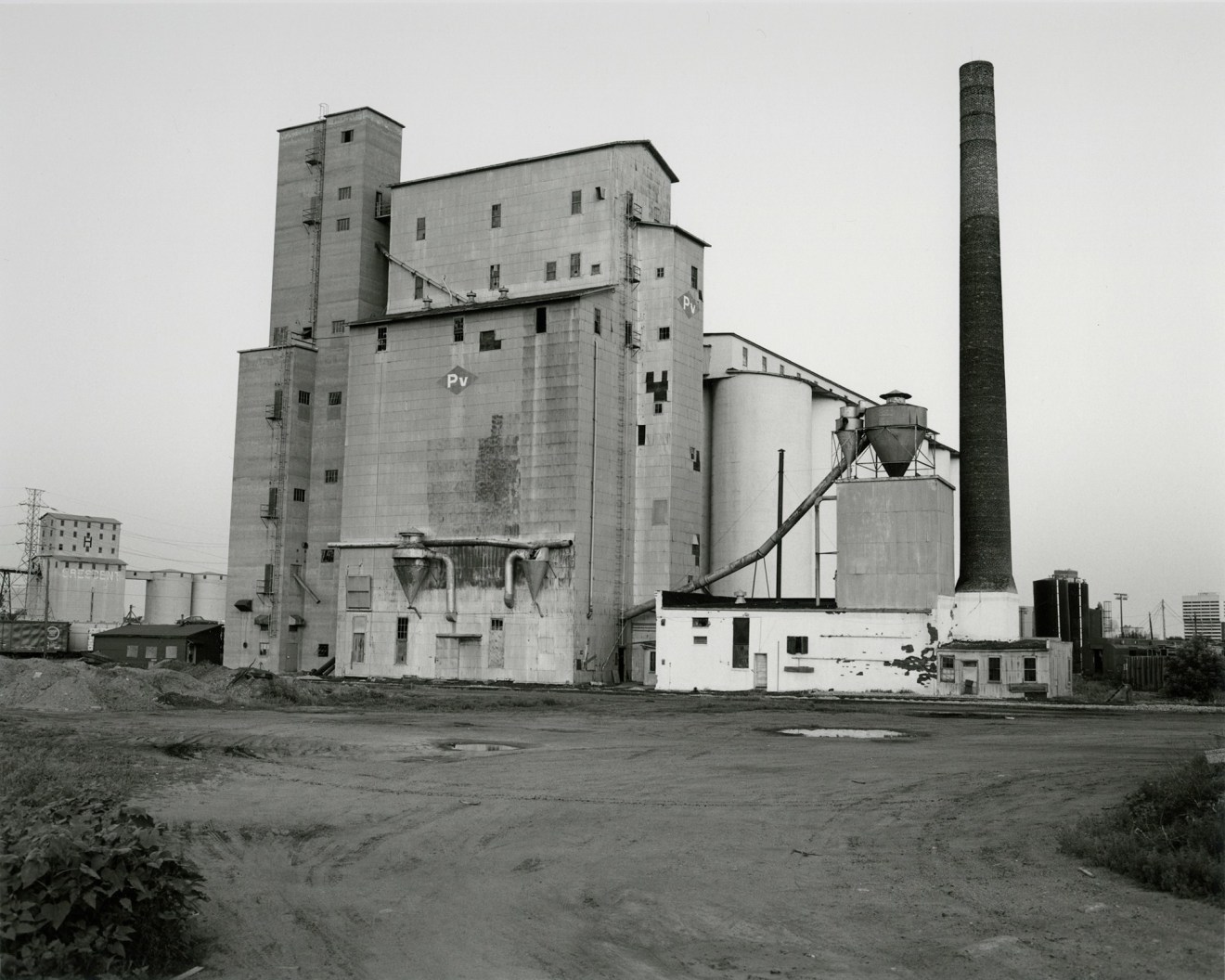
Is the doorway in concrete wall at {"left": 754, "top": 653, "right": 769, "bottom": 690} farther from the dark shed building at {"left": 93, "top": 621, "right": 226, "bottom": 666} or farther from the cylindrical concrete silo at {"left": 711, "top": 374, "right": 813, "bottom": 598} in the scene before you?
the dark shed building at {"left": 93, "top": 621, "right": 226, "bottom": 666}

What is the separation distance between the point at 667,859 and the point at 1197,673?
1535 inches

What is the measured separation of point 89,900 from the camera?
818 cm

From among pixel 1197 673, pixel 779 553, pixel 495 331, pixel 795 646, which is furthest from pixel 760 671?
pixel 495 331

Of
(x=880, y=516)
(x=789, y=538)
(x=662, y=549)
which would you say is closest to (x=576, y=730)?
(x=880, y=516)

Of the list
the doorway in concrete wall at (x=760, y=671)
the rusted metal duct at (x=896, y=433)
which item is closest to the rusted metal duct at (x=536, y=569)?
the doorway in concrete wall at (x=760, y=671)

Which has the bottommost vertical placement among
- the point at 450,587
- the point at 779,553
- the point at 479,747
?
the point at 479,747

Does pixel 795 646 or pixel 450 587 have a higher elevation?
pixel 450 587

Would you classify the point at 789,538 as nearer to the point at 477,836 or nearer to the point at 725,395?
the point at 725,395

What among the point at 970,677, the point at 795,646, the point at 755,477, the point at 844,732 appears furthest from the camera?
the point at 755,477

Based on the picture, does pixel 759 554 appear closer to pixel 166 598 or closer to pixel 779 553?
pixel 779 553

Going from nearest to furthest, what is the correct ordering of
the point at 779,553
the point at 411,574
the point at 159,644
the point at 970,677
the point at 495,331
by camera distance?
the point at 970,677
the point at 411,574
the point at 495,331
the point at 779,553
the point at 159,644

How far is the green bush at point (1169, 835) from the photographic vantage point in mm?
11266

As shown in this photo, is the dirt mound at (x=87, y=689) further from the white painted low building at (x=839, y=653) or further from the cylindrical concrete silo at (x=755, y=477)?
the cylindrical concrete silo at (x=755, y=477)

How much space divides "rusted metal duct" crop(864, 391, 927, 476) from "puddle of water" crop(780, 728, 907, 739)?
83.8ft
